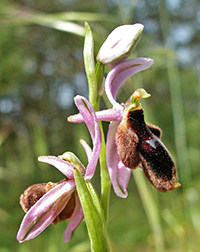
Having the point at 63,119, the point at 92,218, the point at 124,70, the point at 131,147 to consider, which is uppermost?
the point at 63,119

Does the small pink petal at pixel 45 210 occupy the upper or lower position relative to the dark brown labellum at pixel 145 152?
lower

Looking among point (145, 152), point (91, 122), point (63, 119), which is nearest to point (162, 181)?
point (145, 152)

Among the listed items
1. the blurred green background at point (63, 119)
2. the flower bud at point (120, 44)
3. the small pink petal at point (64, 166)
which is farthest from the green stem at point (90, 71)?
the blurred green background at point (63, 119)

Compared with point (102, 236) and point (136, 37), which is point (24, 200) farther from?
point (136, 37)

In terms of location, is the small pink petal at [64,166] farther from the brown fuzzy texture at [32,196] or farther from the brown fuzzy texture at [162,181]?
the brown fuzzy texture at [162,181]

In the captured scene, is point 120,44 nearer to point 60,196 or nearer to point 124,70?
point 124,70

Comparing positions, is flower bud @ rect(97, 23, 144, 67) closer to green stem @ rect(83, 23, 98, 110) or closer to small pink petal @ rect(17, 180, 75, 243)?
green stem @ rect(83, 23, 98, 110)
